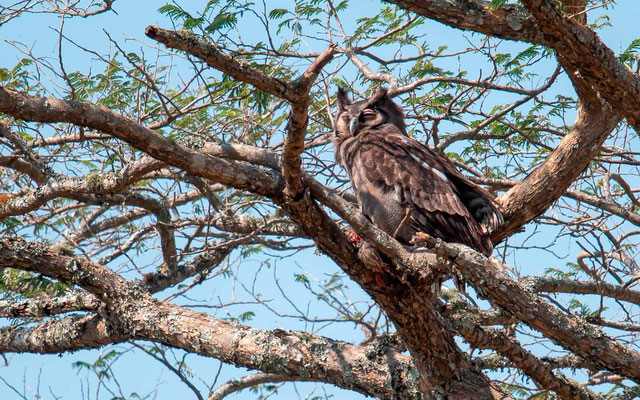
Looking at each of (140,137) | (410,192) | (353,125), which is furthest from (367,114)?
(140,137)

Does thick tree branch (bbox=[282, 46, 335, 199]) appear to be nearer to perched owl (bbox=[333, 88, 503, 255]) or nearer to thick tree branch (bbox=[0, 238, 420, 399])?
thick tree branch (bbox=[0, 238, 420, 399])

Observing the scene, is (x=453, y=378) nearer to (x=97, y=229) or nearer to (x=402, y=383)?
(x=402, y=383)

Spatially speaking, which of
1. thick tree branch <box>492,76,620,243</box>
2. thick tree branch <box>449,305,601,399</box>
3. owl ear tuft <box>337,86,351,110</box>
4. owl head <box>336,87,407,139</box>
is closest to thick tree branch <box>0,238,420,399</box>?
thick tree branch <box>449,305,601,399</box>

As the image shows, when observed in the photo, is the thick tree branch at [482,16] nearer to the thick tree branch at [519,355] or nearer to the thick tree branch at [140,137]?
the thick tree branch at [140,137]

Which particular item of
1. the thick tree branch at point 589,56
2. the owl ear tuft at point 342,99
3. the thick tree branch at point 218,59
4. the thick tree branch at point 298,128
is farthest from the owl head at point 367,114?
the thick tree branch at point 218,59

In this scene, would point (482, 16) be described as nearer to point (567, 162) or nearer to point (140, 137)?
point (567, 162)

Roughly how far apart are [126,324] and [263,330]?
2.67ft

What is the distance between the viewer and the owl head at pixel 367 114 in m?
5.55

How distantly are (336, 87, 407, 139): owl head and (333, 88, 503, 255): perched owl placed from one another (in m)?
0.20

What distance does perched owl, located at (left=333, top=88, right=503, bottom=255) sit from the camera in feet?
14.5

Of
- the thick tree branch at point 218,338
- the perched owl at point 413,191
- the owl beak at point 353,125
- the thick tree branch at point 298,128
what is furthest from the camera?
the owl beak at point 353,125

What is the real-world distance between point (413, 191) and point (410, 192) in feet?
0.08

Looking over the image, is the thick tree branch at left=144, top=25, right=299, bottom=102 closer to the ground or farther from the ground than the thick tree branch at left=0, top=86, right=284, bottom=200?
closer to the ground

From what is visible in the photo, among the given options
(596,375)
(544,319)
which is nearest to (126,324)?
(544,319)
